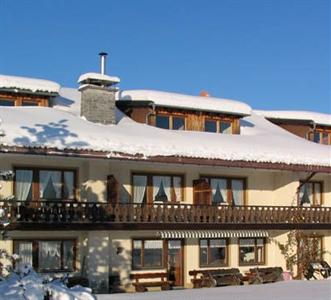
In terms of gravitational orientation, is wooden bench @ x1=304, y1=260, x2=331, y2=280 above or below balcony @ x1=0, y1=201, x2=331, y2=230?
below

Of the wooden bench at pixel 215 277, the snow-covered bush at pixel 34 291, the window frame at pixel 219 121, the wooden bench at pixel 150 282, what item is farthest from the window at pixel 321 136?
the snow-covered bush at pixel 34 291

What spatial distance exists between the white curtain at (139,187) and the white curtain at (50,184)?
3010mm

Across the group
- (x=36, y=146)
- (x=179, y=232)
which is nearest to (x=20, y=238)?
(x=36, y=146)

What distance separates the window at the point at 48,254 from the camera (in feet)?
77.2

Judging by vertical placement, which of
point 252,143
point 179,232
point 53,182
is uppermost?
point 252,143

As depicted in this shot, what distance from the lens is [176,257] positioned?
26.6 meters

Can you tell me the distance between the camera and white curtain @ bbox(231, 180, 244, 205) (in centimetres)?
2841

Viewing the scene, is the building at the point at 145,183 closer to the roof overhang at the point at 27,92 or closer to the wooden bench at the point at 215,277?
the roof overhang at the point at 27,92

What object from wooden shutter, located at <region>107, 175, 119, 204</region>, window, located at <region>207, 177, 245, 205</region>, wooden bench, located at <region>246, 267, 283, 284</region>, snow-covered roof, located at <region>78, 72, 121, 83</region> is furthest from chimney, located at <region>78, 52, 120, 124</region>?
wooden bench, located at <region>246, 267, 283, 284</region>

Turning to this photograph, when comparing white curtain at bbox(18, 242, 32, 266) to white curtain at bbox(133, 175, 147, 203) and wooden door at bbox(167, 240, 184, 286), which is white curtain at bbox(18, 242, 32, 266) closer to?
white curtain at bbox(133, 175, 147, 203)

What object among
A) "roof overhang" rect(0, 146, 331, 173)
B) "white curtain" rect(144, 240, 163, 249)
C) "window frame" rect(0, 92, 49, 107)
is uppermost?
"window frame" rect(0, 92, 49, 107)

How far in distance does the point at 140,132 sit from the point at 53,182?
163 inches

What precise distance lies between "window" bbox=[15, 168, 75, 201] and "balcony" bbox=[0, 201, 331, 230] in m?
0.89

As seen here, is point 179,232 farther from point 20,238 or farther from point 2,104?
point 2,104
